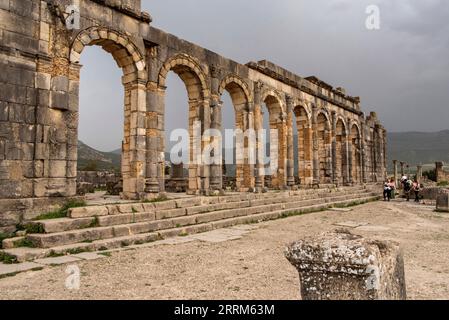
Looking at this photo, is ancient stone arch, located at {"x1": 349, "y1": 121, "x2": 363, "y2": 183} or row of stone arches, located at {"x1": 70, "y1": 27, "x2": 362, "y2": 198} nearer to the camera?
row of stone arches, located at {"x1": 70, "y1": 27, "x2": 362, "y2": 198}

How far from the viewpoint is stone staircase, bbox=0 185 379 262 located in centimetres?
663

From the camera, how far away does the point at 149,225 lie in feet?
27.9

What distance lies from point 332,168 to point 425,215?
26.6 feet

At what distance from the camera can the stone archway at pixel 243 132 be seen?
14.7 meters

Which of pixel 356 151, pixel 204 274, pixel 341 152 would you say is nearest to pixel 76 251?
pixel 204 274

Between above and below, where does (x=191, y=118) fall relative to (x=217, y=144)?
above

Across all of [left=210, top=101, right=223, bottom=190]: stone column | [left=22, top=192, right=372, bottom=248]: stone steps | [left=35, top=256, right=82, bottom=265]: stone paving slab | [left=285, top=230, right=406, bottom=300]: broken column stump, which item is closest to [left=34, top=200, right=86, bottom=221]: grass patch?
[left=22, top=192, right=372, bottom=248]: stone steps

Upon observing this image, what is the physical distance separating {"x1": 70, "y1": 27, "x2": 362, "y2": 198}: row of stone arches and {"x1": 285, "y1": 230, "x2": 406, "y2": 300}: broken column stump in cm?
820

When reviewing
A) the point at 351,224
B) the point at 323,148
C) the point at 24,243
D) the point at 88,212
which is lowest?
the point at 351,224

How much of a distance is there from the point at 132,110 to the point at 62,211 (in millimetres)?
3609

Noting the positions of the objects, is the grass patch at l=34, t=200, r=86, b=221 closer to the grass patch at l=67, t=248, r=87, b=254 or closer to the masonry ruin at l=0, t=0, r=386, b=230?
the masonry ruin at l=0, t=0, r=386, b=230

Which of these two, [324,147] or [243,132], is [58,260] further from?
[324,147]

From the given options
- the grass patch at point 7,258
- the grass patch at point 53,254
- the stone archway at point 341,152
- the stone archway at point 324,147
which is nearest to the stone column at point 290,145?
the stone archway at point 324,147
